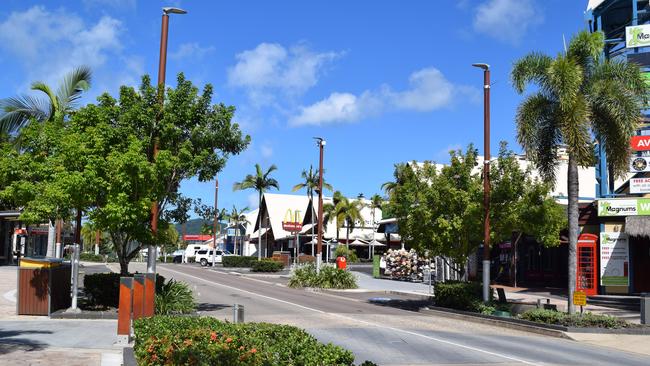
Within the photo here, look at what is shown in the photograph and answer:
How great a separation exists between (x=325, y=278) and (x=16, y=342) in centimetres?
2451

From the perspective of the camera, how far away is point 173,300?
18.9 metres

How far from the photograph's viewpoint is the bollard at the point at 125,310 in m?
12.8

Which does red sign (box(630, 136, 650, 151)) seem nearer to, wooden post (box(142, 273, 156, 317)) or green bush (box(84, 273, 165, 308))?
green bush (box(84, 273, 165, 308))

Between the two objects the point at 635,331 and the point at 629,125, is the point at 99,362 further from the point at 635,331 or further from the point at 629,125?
the point at 629,125

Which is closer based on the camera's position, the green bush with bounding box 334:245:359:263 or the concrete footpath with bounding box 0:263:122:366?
the concrete footpath with bounding box 0:263:122:366

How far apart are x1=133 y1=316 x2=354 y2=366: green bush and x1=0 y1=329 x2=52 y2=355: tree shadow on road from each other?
12.8 ft

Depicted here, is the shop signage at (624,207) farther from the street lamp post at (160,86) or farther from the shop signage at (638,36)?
the street lamp post at (160,86)

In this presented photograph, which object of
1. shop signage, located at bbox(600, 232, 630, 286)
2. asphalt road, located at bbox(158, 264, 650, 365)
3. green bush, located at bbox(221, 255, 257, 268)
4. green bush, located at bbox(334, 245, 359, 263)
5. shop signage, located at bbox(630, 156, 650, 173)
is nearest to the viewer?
asphalt road, located at bbox(158, 264, 650, 365)

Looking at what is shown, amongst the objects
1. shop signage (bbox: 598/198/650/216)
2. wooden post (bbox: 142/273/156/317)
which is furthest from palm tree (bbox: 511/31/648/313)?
wooden post (bbox: 142/273/156/317)

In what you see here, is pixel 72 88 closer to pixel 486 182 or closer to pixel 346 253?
pixel 486 182

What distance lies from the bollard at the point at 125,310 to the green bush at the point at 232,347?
10.1ft

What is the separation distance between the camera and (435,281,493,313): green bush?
2333 centimetres

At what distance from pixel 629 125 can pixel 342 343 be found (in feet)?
37.3

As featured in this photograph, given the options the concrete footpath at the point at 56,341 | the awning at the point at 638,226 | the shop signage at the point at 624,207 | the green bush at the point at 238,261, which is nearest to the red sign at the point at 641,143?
the shop signage at the point at 624,207
